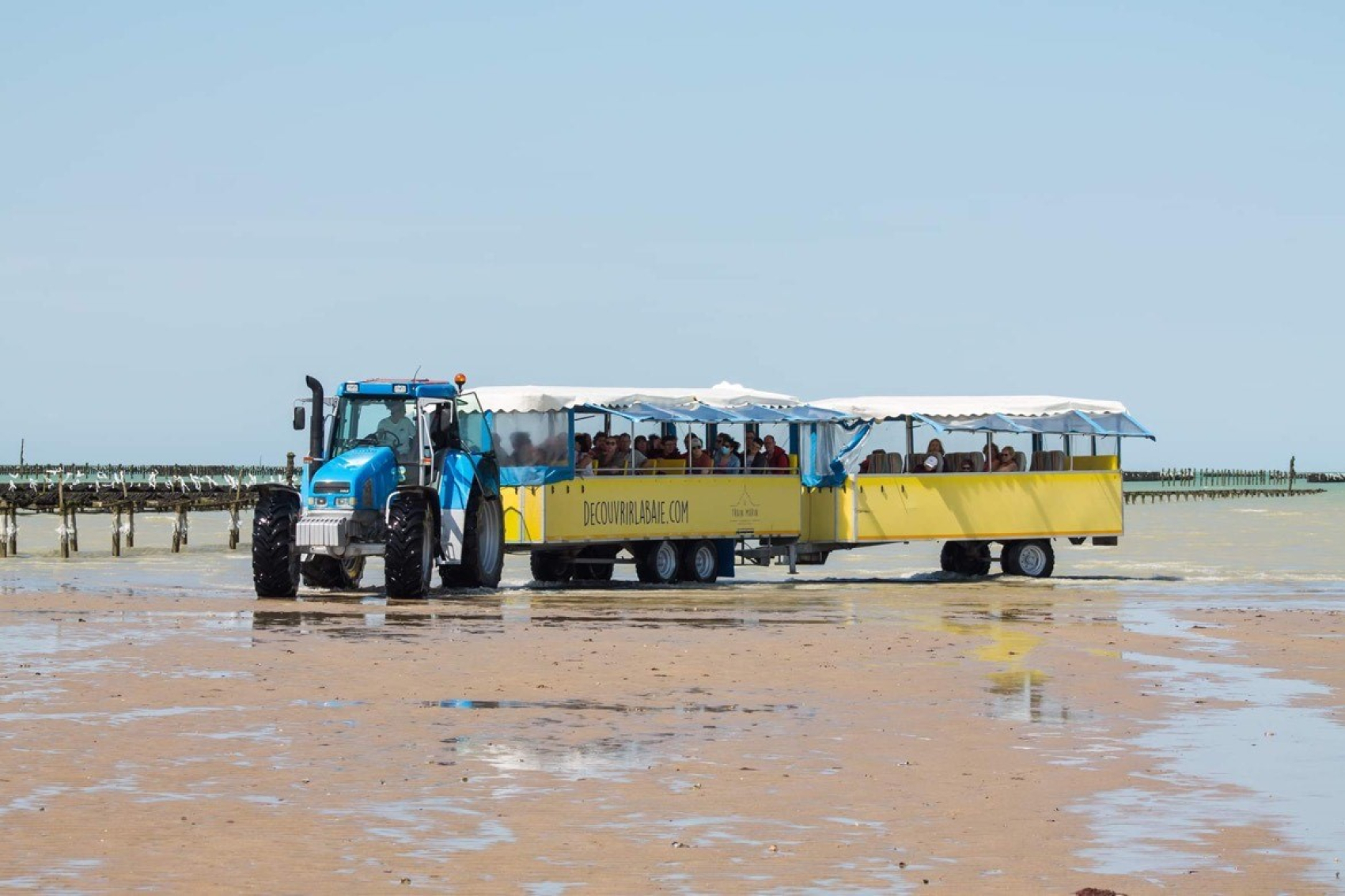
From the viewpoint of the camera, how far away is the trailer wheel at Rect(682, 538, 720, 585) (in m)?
32.3

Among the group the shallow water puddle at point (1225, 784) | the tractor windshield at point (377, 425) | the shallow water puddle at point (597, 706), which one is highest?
the tractor windshield at point (377, 425)

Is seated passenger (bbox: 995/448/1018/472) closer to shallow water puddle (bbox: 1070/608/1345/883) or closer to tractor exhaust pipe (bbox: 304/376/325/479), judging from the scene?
tractor exhaust pipe (bbox: 304/376/325/479)

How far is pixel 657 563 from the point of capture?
3180 centimetres

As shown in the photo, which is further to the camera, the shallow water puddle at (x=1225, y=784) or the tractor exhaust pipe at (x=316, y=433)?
the tractor exhaust pipe at (x=316, y=433)

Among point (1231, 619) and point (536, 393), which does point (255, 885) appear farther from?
point (536, 393)

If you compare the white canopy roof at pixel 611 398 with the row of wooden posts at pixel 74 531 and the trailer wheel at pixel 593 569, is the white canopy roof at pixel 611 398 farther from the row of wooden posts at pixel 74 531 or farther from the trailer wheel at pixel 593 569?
the row of wooden posts at pixel 74 531

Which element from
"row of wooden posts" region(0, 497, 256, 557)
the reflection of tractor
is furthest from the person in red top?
"row of wooden posts" region(0, 497, 256, 557)

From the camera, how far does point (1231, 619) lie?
964 inches

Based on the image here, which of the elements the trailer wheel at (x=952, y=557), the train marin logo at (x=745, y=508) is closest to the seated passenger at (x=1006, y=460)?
the trailer wheel at (x=952, y=557)

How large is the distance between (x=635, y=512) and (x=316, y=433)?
5813mm

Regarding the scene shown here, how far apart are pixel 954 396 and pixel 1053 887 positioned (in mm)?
25897

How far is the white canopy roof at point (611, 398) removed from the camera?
30406 millimetres

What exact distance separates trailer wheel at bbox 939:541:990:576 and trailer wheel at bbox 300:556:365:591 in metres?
10.5

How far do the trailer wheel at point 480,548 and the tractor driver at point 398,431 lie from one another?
3.55 ft
